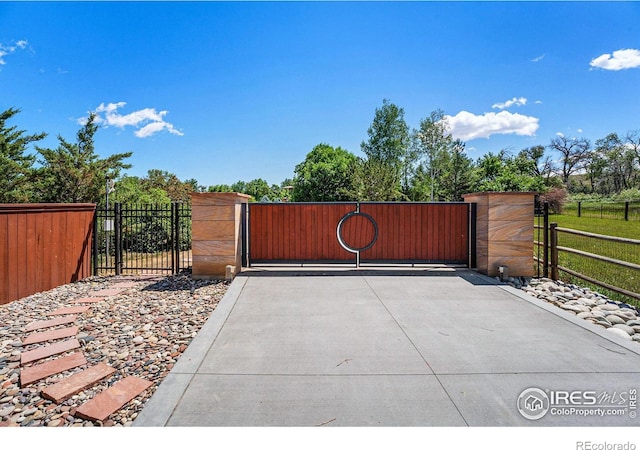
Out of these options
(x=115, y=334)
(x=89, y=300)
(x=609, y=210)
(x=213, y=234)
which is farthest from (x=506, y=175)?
(x=115, y=334)

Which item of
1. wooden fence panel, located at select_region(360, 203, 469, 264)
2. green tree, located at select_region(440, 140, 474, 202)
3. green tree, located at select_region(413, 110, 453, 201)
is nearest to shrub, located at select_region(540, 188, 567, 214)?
green tree, located at select_region(440, 140, 474, 202)

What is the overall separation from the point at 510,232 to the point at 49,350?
23.5 feet

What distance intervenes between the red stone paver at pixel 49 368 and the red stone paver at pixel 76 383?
9.6 inches

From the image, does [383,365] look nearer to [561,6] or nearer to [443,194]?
[561,6]

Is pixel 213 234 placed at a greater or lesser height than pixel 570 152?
lesser

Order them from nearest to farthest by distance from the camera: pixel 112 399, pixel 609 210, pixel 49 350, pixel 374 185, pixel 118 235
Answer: pixel 112 399 < pixel 49 350 < pixel 118 235 < pixel 609 210 < pixel 374 185

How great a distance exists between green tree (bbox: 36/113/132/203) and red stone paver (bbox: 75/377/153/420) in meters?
13.8

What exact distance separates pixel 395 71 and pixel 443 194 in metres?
15.7

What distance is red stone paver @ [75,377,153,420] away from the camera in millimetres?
2170

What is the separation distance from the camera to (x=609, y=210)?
20031 millimetres

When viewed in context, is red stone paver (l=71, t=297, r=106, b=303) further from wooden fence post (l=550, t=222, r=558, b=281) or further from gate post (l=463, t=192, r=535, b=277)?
wooden fence post (l=550, t=222, r=558, b=281)

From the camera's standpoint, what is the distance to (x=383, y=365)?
9.25 feet

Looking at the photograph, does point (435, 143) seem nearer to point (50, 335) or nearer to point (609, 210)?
point (609, 210)

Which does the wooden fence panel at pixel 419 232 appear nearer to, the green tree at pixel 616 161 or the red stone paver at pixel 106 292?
the red stone paver at pixel 106 292
